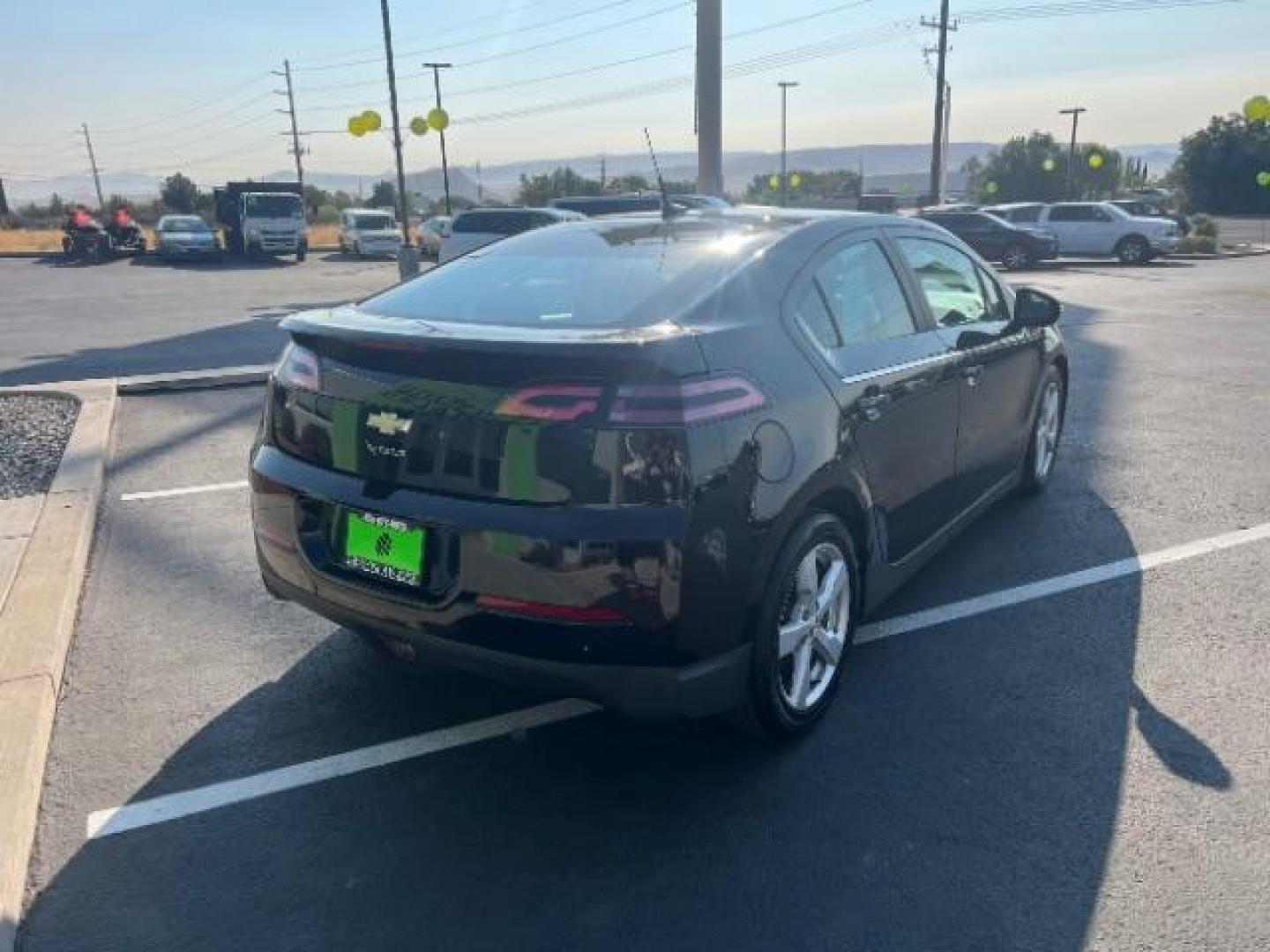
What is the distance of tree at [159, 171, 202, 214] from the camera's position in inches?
2250

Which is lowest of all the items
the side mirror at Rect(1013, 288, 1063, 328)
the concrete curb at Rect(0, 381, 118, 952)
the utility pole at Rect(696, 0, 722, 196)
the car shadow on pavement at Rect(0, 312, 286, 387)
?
the car shadow on pavement at Rect(0, 312, 286, 387)

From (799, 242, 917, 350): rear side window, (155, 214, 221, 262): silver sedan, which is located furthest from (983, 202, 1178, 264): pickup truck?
(799, 242, 917, 350): rear side window

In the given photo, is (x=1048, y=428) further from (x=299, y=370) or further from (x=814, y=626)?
(x=299, y=370)

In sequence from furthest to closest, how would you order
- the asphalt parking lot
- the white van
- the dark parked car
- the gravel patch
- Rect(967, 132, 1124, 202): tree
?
1. Rect(967, 132, 1124, 202): tree
2. the white van
3. the dark parked car
4. the gravel patch
5. the asphalt parking lot

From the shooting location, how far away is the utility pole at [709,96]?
25719mm

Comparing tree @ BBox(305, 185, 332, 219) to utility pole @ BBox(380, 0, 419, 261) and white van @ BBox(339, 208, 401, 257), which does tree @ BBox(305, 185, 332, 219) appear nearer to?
white van @ BBox(339, 208, 401, 257)

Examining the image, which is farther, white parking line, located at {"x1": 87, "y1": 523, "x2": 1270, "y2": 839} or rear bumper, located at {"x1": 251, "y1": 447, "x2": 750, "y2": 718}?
white parking line, located at {"x1": 87, "y1": 523, "x2": 1270, "y2": 839}

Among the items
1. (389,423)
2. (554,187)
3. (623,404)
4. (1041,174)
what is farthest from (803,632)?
(1041,174)

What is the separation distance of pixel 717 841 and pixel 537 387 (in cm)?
132

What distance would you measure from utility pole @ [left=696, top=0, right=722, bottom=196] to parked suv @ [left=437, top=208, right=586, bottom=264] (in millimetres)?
9316

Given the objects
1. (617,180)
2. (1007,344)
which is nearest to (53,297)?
(1007,344)

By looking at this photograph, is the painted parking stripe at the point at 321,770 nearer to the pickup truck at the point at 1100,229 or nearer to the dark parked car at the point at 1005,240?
the dark parked car at the point at 1005,240

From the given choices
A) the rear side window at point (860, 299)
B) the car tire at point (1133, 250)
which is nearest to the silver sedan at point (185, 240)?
the car tire at point (1133, 250)

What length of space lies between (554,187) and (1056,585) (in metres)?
53.8
